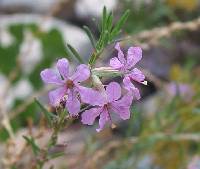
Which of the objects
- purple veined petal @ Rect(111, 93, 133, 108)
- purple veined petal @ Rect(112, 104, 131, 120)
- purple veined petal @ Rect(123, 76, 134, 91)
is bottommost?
purple veined petal @ Rect(112, 104, 131, 120)

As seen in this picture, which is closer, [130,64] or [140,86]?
[130,64]

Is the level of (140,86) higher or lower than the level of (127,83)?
lower

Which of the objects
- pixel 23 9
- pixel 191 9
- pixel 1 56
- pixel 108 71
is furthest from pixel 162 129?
pixel 23 9

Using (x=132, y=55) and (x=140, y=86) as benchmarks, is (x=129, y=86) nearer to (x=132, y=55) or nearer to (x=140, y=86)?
(x=132, y=55)

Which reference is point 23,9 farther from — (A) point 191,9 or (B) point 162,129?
(B) point 162,129

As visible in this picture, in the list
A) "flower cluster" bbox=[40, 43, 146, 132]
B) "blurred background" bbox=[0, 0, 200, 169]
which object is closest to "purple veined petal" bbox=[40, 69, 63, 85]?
"flower cluster" bbox=[40, 43, 146, 132]

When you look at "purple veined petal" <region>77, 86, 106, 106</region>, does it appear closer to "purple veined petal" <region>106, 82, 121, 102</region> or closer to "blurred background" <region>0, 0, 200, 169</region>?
"purple veined petal" <region>106, 82, 121, 102</region>

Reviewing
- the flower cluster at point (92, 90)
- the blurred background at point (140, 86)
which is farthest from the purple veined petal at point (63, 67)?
the blurred background at point (140, 86)

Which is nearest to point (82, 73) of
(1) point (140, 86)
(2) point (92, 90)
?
(2) point (92, 90)
